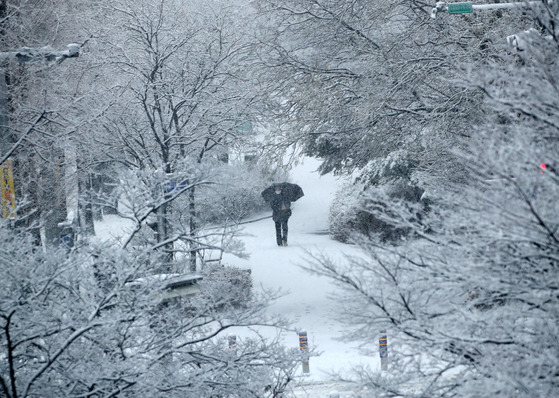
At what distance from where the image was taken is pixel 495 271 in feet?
13.9

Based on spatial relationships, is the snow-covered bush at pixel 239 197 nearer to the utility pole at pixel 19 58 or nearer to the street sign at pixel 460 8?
the utility pole at pixel 19 58

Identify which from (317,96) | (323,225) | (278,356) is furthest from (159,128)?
(323,225)

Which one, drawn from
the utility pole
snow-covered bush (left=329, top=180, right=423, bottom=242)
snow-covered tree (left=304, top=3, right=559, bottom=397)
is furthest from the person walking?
snow-covered tree (left=304, top=3, right=559, bottom=397)

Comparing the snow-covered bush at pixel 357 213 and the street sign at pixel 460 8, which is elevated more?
the street sign at pixel 460 8

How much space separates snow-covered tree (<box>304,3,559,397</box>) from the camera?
388cm

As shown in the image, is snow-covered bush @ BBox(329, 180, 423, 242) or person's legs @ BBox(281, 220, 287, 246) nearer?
snow-covered bush @ BBox(329, 180, 423, 242)

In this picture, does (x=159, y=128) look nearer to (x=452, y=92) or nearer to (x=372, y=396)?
(x=452, y=92)

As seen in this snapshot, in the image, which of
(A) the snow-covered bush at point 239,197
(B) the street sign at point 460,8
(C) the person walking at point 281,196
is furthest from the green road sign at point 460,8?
(C) the person walking at point 281,196

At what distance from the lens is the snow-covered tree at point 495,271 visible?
12.7 ft

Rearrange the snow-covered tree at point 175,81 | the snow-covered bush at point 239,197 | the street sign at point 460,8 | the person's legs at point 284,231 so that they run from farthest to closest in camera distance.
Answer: the person's legs at point 284,231
the snow-covered bush at point 239,197
the snow-covered tree at point 175,81
the street sign at point 460,8

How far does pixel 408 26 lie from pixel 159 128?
5329 mm

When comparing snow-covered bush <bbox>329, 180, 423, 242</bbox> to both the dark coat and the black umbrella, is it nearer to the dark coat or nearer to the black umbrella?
the black umbrella

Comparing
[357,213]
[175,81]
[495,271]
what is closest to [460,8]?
[495,271]

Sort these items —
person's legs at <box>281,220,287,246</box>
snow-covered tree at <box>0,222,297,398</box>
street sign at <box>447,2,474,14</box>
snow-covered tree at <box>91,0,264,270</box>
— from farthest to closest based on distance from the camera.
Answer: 1. person's legs at <box>281,220,287,246</box>
2. snow-covered tree at <box>91,0,264,270</box>
3. street sign at <box>447,2,474,14</box>
4. snow-covered tree at <box>0,222,297,398</box>
